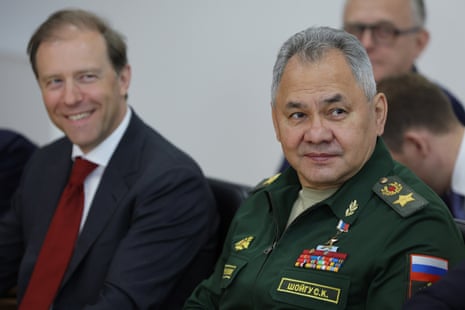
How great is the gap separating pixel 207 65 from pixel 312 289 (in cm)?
256

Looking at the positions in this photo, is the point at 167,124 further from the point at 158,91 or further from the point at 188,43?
the point at 188,43

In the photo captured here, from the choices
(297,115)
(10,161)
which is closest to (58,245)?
(10,161)

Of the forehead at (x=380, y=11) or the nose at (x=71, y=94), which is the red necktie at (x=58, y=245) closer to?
the nose at (x=71, y=94)

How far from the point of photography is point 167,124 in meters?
4.28

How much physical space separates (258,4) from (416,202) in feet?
7.83

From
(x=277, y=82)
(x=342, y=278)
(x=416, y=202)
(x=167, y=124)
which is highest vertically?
(x=277, y=82)

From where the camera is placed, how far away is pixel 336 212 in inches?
66.1

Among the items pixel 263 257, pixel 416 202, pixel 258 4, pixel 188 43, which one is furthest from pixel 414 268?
pixel 188 43

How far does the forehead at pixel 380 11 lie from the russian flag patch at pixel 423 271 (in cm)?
177

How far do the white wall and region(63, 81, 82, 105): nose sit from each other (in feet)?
4.81

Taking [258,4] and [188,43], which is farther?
[188,43]

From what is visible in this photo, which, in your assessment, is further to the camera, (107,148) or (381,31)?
(381,31)

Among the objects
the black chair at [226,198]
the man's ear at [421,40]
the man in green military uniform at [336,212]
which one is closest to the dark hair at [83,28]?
the black chair at [226,198]

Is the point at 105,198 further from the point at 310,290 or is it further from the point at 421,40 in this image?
the point at 421,40
